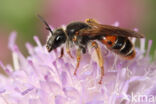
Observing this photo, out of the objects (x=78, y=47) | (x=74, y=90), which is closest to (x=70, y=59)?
(x=78, y=47)

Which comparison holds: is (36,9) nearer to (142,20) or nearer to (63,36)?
(142,20)

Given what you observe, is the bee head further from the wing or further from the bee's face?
the wing

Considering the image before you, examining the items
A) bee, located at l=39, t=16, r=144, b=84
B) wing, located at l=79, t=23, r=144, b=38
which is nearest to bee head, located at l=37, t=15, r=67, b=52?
bee, located at l=39, t=16, r=144, b=84

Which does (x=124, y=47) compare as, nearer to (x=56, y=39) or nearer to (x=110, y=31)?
(x=110, y=31)

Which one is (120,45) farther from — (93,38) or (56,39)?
(56,39)

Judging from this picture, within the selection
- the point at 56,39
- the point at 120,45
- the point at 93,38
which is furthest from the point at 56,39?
the point at 120,45

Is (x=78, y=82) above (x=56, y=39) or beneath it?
beneath
